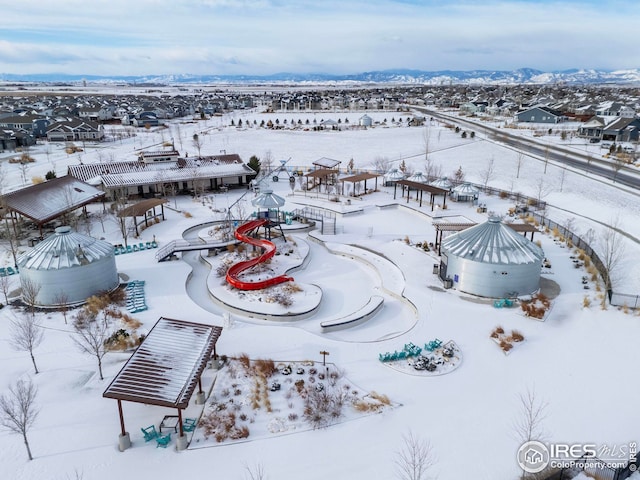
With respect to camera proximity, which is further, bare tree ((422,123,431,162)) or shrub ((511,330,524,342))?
bare tree ((422,123,431,162))

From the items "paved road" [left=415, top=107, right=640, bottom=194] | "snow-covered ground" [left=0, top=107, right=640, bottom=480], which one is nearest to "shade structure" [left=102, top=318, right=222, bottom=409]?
"snow-covered ground" [left=0, top=107, right=640, bottom=480]

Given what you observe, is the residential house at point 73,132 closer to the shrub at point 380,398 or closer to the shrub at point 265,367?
the shrub at point 265,367

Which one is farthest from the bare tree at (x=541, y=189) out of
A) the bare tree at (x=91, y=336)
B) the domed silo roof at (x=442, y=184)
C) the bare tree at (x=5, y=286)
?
the bare tree at (x=5, y=286)

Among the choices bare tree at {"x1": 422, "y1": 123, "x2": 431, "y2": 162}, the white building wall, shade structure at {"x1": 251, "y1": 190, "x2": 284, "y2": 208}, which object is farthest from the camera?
bare tree at {"x1": 422, "y1": 123, "x2": 431, "y2": 162}

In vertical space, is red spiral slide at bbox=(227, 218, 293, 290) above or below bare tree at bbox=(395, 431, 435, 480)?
above

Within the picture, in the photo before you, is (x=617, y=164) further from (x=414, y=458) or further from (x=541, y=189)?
(x=414, y=458)

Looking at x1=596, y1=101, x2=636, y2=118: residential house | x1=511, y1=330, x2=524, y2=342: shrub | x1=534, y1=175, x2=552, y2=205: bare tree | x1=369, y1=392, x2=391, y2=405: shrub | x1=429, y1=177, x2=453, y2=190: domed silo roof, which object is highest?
x1=596, y1=101, x2=636, y2=118: residential house

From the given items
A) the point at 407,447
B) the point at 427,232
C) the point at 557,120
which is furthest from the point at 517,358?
the point at 557,120

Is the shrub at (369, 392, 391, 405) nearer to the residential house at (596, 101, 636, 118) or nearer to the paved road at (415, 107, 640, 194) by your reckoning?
the paved road at (415, 107, 640, 194)
